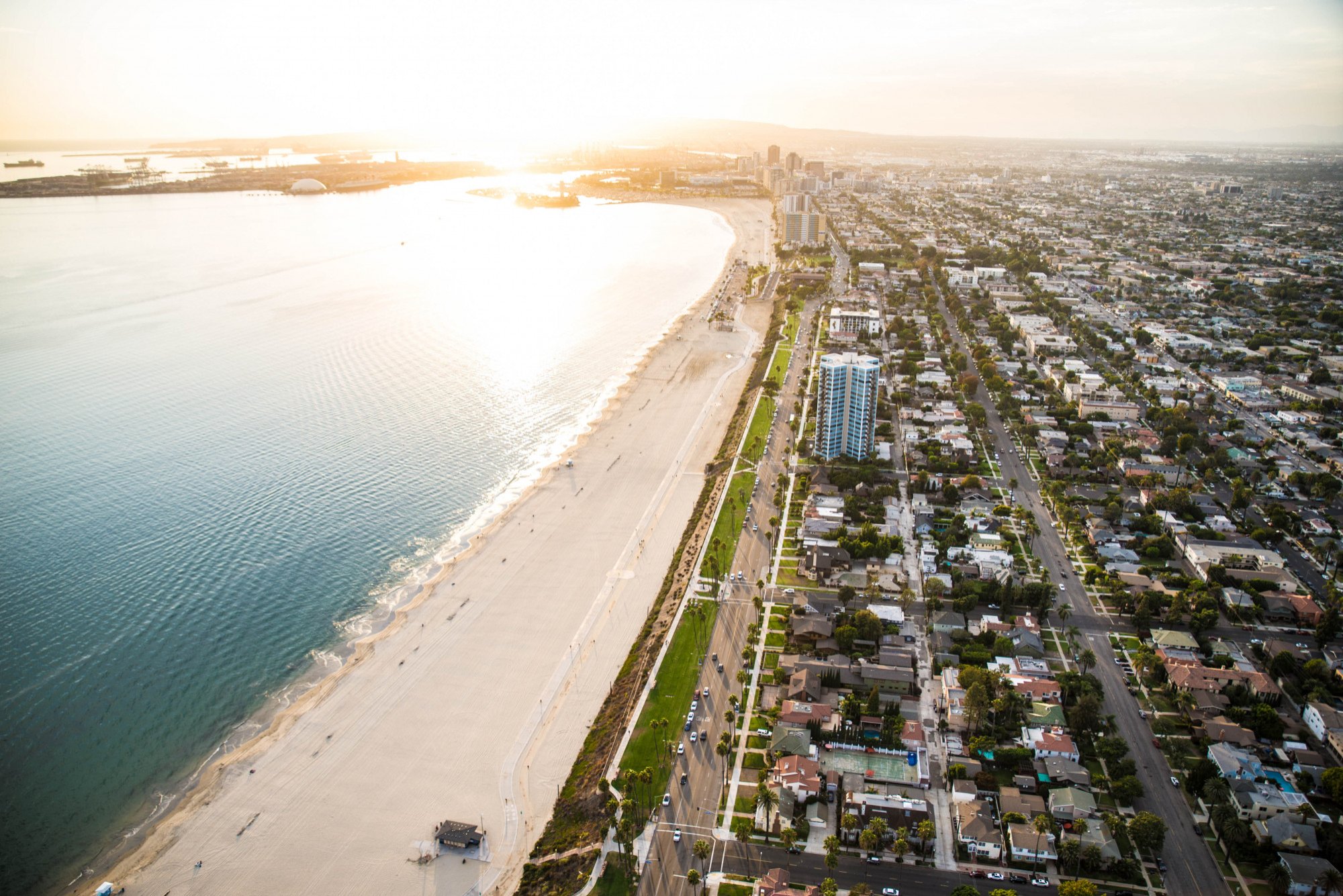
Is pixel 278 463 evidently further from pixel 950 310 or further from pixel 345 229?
pixel 345 229

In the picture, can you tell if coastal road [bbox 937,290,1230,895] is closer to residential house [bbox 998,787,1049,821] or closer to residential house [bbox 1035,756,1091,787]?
residential house [bbox 1035,756,1091,787]

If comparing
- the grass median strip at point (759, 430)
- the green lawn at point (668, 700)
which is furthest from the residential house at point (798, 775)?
the grass median strip at point (759, 430)

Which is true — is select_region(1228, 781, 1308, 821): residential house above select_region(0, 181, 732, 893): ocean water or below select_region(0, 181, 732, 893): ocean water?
below

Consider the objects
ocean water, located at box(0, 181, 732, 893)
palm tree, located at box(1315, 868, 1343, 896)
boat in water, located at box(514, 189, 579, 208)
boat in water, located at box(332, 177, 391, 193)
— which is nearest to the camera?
palm tree, located at box(1315, 868, 1343, 896)

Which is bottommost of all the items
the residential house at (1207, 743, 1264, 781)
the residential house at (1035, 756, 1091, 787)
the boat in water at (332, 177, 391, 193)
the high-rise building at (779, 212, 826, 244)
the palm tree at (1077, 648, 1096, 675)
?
the residential house at (1035, 756, 1091, 787)

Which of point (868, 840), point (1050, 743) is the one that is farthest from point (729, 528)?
point (868, 840)

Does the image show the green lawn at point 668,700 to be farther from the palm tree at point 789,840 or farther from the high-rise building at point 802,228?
the high-rise building at point 802,228

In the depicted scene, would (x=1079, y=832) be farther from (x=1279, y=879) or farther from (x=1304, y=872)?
(x=1304, y=872)

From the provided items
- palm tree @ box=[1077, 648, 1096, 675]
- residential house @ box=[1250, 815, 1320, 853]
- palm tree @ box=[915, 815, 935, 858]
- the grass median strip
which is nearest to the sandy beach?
the grass median strip
